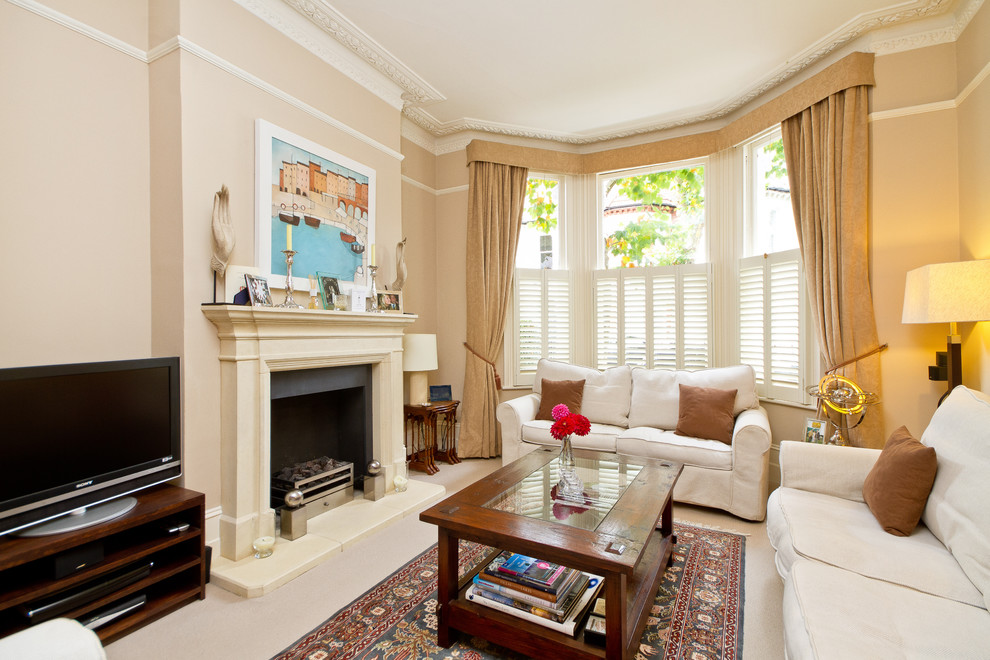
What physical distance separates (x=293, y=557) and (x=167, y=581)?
1.78ft

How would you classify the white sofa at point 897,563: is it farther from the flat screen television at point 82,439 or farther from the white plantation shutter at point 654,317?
the flat screen television at point 82,439

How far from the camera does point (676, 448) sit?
10.7 ft

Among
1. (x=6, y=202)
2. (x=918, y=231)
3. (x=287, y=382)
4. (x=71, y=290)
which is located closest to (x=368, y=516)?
(x=287, y=382)

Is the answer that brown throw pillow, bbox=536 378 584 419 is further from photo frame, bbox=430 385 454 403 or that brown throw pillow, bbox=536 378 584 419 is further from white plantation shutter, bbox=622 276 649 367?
photo frame, bbox=430 385 454 403

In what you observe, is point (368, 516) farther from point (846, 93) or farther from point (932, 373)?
point (846, 93)

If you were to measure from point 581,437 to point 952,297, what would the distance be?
7.05 feet

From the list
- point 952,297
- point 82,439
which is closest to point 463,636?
point 82,439

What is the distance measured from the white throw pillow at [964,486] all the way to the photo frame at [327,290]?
10.2 feet

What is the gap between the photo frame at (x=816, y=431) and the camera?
10.3ft

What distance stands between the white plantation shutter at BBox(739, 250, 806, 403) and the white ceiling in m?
1.43

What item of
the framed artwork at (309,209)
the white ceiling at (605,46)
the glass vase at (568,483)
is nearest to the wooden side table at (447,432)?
the framed artwork at (309,209)

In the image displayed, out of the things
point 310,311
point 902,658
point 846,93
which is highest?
point 846,93

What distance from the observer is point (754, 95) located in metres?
3.86

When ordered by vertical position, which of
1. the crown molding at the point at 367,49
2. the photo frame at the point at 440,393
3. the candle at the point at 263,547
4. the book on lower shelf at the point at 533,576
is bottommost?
the candle at the point at 263,547
